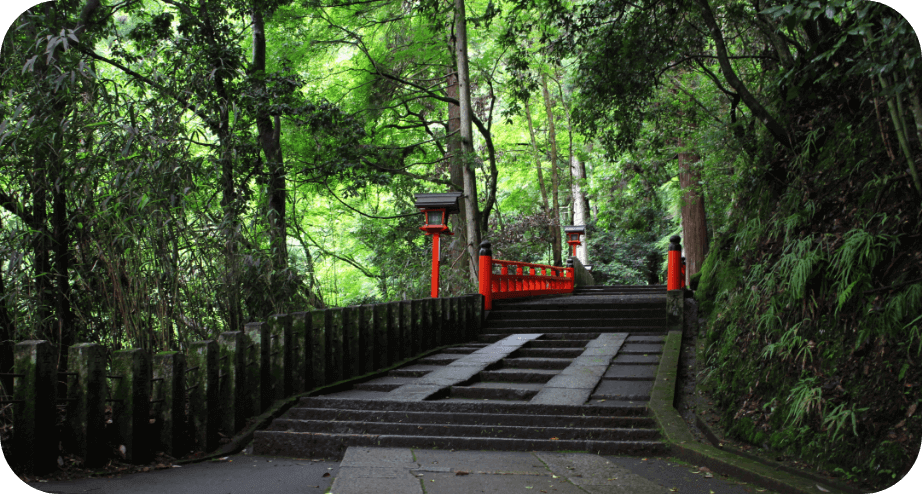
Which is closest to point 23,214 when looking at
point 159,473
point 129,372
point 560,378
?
point 129,372

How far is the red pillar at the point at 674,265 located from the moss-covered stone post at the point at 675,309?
0.97 m

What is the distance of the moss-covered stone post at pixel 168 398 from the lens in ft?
14.2

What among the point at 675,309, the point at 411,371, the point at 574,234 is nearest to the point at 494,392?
the point at 411,371

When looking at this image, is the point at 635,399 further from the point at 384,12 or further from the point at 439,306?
the point at 384,12

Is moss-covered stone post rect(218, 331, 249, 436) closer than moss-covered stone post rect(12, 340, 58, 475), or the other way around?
moss-covered stone post rect(12, 340, 58, 475)

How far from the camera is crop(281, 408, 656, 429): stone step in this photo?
4.91 metres

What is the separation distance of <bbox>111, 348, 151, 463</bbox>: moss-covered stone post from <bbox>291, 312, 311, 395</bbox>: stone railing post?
5.37 ft

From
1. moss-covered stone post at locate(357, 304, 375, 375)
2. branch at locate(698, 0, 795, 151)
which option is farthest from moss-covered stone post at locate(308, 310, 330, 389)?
branch at locate(698, 0, 795, 151)

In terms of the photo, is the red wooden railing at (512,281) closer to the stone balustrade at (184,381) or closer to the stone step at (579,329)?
the stone step at (579,329)

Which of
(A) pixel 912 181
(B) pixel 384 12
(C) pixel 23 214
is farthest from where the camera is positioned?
(B) pixel 384 12

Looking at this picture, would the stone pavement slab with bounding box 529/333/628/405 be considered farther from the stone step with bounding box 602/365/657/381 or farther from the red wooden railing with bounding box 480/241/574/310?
the red wooden railing with bounding box 480/241/574/310

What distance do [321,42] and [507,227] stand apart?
9.10 m

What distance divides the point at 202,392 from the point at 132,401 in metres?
0.59

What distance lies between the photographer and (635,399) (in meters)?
5.48
